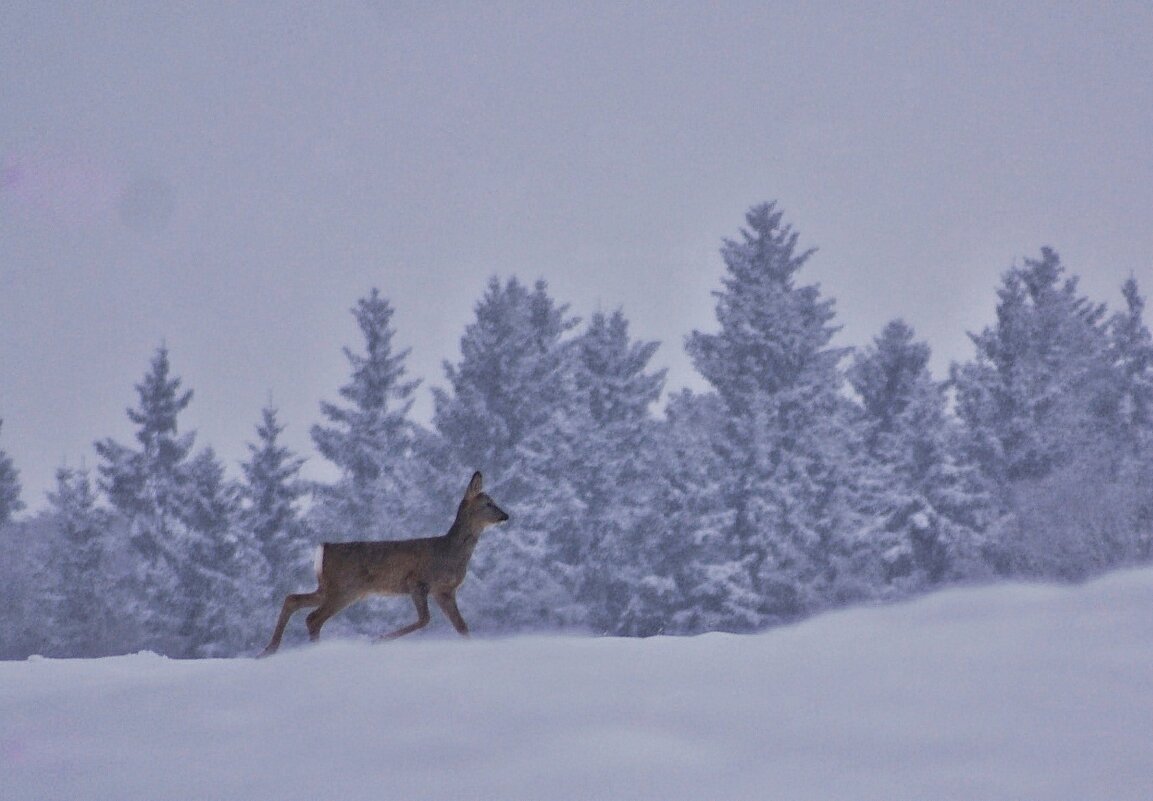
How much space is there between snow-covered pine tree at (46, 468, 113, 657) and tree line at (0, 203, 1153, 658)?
8 centimetres

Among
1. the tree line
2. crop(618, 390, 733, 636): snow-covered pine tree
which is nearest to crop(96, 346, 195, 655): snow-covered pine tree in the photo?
the tree line

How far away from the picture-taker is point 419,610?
7.58 meters

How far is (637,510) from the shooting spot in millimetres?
34281

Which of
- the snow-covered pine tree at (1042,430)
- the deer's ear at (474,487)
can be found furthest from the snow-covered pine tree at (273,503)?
the deer's ear at (474,487)

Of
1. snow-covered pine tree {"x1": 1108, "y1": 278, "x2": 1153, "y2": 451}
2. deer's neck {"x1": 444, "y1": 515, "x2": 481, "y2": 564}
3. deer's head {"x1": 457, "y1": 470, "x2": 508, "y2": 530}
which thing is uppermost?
snow-covered pine tree {"x1": 1108, "y1": 278, "x2": 1153, "y2": 451}

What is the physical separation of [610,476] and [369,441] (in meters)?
7.14

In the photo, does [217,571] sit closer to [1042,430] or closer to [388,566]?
[1042,430]

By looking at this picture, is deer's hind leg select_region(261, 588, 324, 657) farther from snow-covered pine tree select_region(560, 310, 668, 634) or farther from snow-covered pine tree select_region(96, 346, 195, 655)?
snow-covered pine tree select_region(96, 346, 195, 655)

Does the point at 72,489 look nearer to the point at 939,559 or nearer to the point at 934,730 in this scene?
the point at 939,559

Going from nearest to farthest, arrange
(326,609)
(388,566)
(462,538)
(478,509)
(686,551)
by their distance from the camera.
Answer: (326,609) → (388,566) → (462,538) → (478,509) → (686,551)

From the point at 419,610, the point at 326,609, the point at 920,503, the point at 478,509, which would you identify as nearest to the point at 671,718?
the point at 419,610

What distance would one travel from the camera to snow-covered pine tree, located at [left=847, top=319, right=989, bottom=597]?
34.5 metres

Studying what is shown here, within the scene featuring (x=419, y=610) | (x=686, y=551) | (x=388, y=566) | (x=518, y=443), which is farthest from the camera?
(x=518, y=443)

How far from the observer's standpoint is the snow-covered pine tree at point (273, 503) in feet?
121
